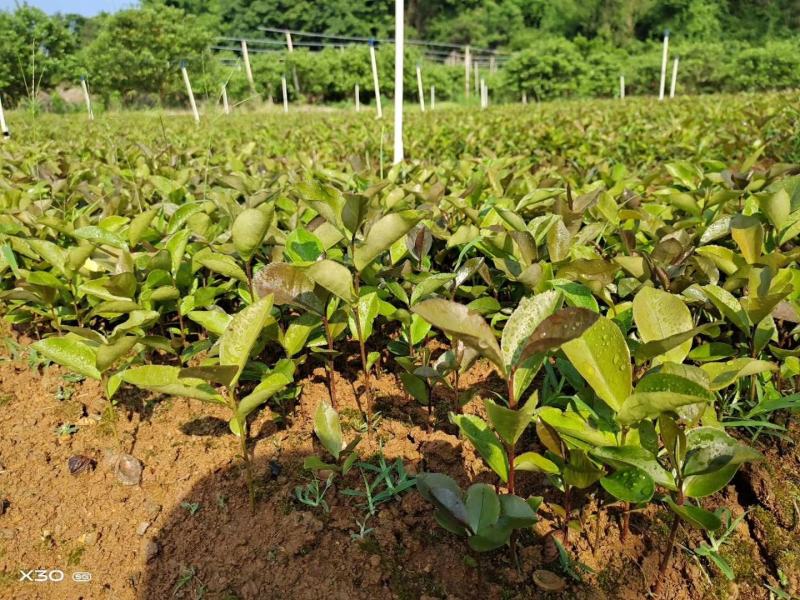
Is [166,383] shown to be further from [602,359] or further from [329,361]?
[602,359]

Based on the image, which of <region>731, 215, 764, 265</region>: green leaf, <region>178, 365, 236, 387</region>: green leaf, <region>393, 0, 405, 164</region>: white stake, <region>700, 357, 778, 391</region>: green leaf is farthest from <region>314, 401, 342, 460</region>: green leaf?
<region>393, 0, 405, 164</region>: white stake

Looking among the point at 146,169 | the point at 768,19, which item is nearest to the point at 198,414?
the point at 146,169

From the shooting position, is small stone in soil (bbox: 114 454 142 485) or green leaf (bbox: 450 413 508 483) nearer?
green leaf (bbox: 450 413 508 483)

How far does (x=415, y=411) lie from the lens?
1637 mm

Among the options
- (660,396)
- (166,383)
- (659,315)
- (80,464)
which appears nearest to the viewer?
(660,396)

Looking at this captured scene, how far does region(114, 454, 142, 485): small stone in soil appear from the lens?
4.94ft

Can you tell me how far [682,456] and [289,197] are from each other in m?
1.65

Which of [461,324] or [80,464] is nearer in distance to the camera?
[461,324]

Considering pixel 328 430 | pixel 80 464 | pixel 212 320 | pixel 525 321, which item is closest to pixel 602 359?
pixel 525 321

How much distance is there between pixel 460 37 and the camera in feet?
202

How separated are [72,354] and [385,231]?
879 mm

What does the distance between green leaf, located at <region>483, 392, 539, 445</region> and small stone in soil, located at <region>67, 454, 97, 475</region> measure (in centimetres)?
121

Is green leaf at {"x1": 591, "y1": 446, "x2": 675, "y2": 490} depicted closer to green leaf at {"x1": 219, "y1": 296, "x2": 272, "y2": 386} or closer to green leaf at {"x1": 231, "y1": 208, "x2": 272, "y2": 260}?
green leaf at {"x1": 219, "y1": 296, "x2": 272, "y2": 386}

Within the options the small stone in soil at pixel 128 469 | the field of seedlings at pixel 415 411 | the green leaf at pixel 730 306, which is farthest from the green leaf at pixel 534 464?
the small stone in soil at pixel 128 469
